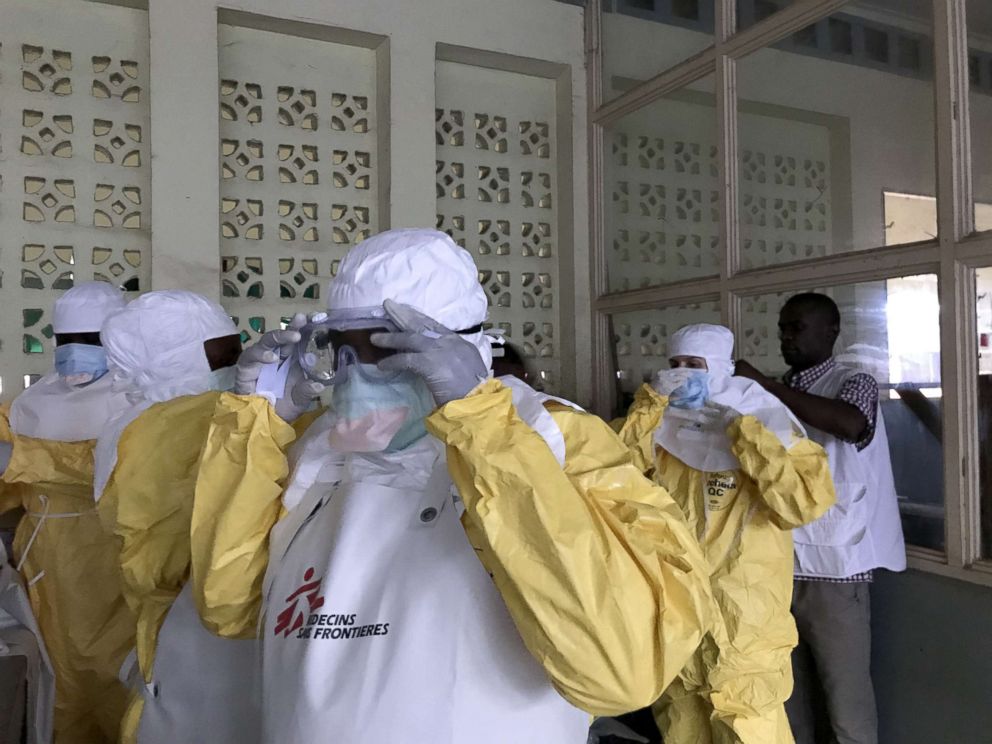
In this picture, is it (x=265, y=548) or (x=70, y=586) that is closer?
(x=265, y=548)

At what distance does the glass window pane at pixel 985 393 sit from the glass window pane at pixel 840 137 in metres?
0.24

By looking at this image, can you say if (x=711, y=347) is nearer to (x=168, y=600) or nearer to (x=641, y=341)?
(x=641, y=341)

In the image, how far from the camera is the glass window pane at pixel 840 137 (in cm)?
245

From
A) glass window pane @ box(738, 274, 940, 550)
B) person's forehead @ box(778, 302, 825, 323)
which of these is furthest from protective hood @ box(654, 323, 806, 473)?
glass window pane @ box(738, 274, 940, 550)

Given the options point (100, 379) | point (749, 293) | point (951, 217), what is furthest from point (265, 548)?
point (749, 293)

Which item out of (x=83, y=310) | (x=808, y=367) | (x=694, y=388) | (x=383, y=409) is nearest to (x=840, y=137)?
(x=808, y=367)

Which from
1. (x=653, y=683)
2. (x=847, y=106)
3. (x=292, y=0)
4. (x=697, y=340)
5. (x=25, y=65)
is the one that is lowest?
(x=653, y=683)

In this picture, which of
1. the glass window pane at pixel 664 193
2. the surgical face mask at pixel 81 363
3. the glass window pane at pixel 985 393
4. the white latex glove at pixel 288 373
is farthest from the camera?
the glass window pane at pixel 664 193

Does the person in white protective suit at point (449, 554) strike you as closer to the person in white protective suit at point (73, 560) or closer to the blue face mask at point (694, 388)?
the blue face mask at point (694, 388)

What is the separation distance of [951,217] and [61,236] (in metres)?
3.26

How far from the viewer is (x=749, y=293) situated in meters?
3.05

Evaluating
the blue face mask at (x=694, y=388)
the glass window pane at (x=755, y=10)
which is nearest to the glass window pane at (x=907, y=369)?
the blue face mask at (x=694, y=388)

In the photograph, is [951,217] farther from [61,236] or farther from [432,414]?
[61,236]

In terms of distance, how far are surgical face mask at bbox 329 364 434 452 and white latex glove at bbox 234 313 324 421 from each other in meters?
0.13
